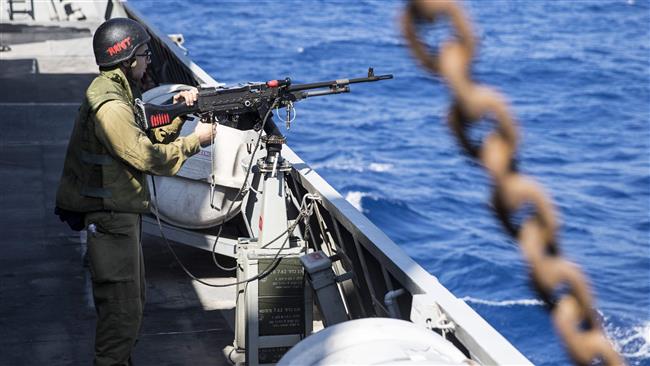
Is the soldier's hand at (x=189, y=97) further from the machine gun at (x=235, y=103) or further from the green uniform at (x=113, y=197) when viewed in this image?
the green uniform at (x=113, y=197)

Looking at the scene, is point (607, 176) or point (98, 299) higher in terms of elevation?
point (98, 299)

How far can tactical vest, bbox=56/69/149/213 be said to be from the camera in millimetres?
5414

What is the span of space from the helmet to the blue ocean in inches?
167

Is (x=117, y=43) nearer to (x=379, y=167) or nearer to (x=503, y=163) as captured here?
(x=503, y=163)

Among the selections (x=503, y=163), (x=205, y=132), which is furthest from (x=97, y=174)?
(x=503, y=163)

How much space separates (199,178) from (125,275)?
8.16 ft

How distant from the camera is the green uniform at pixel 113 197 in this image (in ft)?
17.6

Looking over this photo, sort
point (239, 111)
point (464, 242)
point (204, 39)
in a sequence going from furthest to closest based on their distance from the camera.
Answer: point (204, 39) < point (464, 242) < point (239, 111)

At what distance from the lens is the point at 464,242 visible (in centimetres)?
2447

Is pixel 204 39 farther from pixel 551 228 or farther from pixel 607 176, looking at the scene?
pixel 551 228

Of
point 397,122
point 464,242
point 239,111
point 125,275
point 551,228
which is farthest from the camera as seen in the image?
point 397,122

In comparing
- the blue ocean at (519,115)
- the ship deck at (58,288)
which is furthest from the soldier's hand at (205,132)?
the blue ocean at (519,115)

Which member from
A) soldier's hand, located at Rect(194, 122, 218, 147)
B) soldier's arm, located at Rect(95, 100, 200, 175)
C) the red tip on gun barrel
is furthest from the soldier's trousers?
the red tip on gun barrel

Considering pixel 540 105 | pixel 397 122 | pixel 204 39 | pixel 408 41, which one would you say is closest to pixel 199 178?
pixel 408 41
